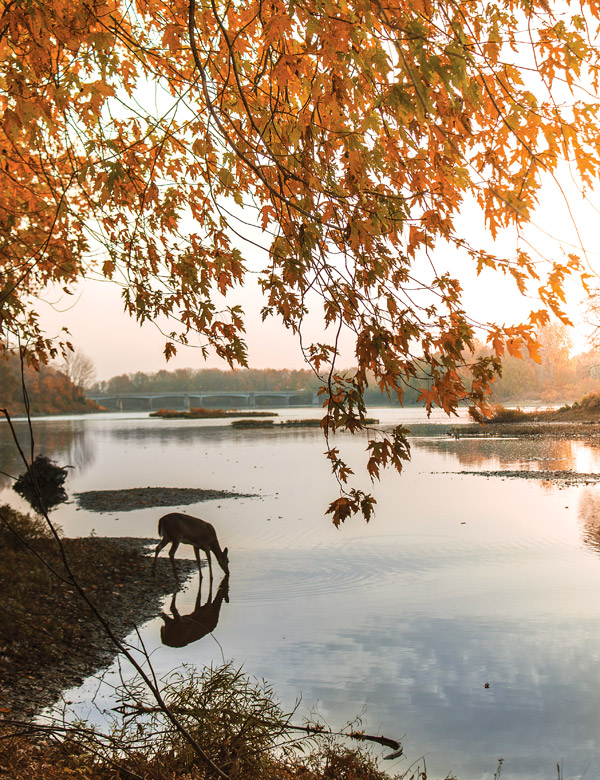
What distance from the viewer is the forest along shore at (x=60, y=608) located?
664 cm

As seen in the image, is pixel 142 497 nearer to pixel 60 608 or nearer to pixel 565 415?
pixel 60 608

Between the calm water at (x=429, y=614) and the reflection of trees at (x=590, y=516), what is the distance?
61 millimetres

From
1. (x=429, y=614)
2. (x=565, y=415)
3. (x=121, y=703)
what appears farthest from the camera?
(x=565, y=415)

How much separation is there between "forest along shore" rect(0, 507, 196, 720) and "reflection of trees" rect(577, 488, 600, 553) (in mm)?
7923

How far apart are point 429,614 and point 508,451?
2192cm

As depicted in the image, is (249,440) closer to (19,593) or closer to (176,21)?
(19,593)

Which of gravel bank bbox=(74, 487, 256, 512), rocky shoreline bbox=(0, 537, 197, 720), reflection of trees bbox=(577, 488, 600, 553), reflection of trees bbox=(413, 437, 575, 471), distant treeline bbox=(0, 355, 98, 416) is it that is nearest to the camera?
rocky shoreline bbox=(0, 537, 197, 720)

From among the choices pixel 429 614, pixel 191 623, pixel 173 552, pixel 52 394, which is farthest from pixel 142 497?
pixel 52 394

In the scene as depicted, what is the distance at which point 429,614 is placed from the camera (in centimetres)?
973

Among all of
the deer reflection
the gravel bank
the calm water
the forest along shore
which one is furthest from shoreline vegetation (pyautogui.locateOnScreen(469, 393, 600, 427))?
the deer reflection

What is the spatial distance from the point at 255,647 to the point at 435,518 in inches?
380

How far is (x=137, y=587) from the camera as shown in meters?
10.3

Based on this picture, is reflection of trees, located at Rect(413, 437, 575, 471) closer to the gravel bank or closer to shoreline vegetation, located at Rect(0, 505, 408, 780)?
the gravel bank

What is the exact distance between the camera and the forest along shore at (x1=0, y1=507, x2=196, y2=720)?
21.8 feet
